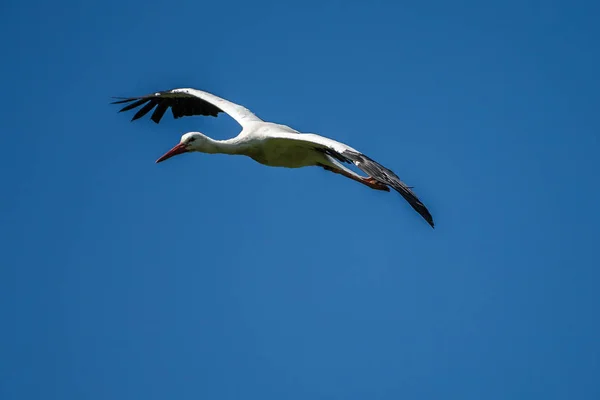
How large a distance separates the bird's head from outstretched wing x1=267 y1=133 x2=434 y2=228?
146 centimetres

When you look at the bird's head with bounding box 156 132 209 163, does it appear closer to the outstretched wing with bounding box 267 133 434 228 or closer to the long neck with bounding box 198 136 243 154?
the long neck with bounding box 198 136 243 154

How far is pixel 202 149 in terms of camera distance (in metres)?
13.2

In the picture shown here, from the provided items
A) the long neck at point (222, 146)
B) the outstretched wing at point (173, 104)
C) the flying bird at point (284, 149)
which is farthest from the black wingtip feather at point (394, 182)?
the outstretched wing at point (173, 104)

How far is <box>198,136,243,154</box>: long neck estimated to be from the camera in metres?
13.0

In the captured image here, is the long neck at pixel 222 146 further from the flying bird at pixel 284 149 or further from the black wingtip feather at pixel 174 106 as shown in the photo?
the black wingtip feather at pixel 174 106

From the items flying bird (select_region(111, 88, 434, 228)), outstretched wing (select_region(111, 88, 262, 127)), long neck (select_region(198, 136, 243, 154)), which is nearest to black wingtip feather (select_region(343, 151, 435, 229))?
flying bird (select_region(111, 88, 434, 228))

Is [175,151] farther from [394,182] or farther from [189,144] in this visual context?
[394,182]

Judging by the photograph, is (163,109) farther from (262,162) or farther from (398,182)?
(398,182)

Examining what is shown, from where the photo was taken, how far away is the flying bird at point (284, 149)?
11.0 meters

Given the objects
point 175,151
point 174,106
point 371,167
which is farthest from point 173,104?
point 371,167

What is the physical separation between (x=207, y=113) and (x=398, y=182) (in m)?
6.04

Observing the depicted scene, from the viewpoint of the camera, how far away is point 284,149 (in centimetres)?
1284

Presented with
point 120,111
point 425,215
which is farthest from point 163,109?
point 425,215

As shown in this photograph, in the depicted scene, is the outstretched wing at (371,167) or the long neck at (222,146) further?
the long neck at (222,146)
